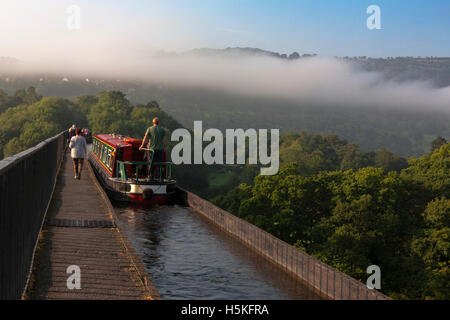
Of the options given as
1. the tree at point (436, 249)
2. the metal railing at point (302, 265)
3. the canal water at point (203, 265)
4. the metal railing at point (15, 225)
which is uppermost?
the metal railing at point (15, 225)

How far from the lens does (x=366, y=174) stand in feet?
197

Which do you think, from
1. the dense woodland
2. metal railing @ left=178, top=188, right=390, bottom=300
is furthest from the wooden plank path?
the dense woodland

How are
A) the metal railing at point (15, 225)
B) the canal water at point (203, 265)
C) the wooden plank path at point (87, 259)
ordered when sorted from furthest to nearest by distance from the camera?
the canal water at point (203, 265)
the wooden plank path at point (87, 259)
the metal railing at point (15, 225)

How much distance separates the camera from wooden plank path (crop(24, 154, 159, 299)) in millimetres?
8969

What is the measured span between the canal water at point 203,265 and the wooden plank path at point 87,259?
1.41 meters

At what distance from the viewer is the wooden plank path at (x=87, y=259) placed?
8969 mm

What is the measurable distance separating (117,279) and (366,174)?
52574 millimetres

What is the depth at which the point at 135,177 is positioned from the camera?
29.7m

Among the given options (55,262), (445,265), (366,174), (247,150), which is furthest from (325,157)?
(55,262)

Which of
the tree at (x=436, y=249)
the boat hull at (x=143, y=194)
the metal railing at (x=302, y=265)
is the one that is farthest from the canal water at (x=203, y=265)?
the tree at (x=436, y=249)

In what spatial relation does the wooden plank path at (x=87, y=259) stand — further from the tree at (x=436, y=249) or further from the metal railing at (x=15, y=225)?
the tree at (x=436, y=249)

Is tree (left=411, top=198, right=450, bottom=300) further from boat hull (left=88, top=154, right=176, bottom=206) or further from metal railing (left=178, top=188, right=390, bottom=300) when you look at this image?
metal railing (left=178, top=188, right=390, bottom=300)
